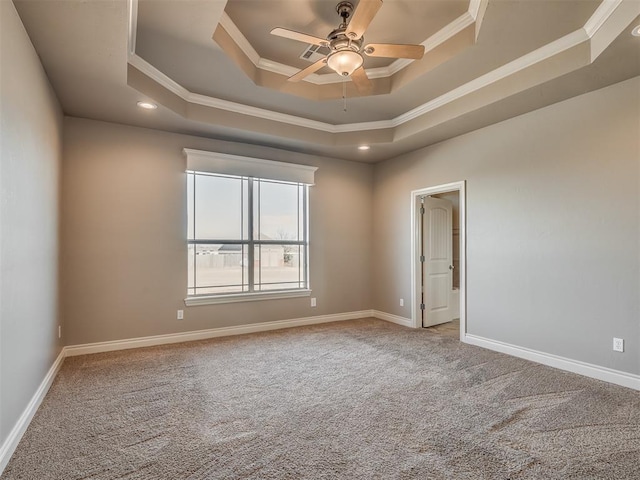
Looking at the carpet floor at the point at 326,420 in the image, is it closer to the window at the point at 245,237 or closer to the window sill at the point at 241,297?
the window sill at the point at 241,297

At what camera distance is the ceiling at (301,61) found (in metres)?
2.42

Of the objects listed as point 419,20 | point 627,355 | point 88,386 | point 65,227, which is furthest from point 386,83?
point 88,386

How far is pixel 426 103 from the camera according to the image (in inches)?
159

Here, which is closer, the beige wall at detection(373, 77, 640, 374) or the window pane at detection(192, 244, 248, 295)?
the beige wall at detection(373, 77, 640, 374)

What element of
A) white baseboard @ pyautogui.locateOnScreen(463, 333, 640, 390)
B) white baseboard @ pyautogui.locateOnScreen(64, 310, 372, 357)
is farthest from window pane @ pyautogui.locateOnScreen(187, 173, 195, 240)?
white baseboard @ pyautogui.locateOnScreen(463, 333, 640, 390)

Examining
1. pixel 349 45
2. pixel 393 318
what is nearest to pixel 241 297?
pixel 393 318

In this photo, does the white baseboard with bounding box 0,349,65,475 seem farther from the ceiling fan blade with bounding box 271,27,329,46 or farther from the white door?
the white door

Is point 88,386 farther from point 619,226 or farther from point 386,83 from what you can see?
point 619,226

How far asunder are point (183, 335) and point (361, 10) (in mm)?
3929

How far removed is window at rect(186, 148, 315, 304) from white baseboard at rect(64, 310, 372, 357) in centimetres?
40

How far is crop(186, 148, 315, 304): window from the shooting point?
14.6ft

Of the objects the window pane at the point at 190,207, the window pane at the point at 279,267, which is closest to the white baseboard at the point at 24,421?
the window pane at the point at 190,207

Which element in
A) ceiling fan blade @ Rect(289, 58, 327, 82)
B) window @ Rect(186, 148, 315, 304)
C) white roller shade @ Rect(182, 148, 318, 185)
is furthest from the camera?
window @ Rect(186, 148, 315, 304)

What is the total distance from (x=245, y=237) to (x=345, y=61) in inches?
112
